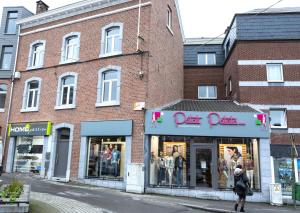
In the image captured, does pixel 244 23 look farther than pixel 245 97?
Yes

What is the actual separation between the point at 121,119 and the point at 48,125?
4776mm

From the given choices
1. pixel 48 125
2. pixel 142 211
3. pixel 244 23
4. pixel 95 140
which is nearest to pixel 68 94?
pixel 48 125

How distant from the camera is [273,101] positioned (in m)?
17.7

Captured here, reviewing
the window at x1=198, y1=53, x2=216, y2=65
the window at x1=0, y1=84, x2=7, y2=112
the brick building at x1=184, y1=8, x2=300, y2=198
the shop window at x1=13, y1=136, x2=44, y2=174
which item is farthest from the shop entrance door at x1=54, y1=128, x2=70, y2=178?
the window at x1=198, y1=53, x2=216, y2=65

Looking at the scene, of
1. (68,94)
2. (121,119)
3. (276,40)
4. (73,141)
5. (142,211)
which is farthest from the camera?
(276,40)

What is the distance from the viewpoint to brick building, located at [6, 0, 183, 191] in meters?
15.2

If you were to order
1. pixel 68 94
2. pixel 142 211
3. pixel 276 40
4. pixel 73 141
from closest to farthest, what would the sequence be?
pixel 142 211
pixel 73 141
pixel 68 94
pixel 276 40

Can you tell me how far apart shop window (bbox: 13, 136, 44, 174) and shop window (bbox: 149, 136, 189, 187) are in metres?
7.00

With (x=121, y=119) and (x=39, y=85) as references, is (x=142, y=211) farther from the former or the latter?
(x=39, y=85)

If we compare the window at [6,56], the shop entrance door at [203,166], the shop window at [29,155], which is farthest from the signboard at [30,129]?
the shop entrance door at [203,166]

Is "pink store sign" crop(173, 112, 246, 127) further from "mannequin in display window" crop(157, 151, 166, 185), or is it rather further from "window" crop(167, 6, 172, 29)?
"window" crop(167, 6, 172, 29)

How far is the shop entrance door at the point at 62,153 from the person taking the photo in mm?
16484

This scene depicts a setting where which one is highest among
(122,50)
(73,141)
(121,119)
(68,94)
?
(122,50)

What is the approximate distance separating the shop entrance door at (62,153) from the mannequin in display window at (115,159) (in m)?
2.96
